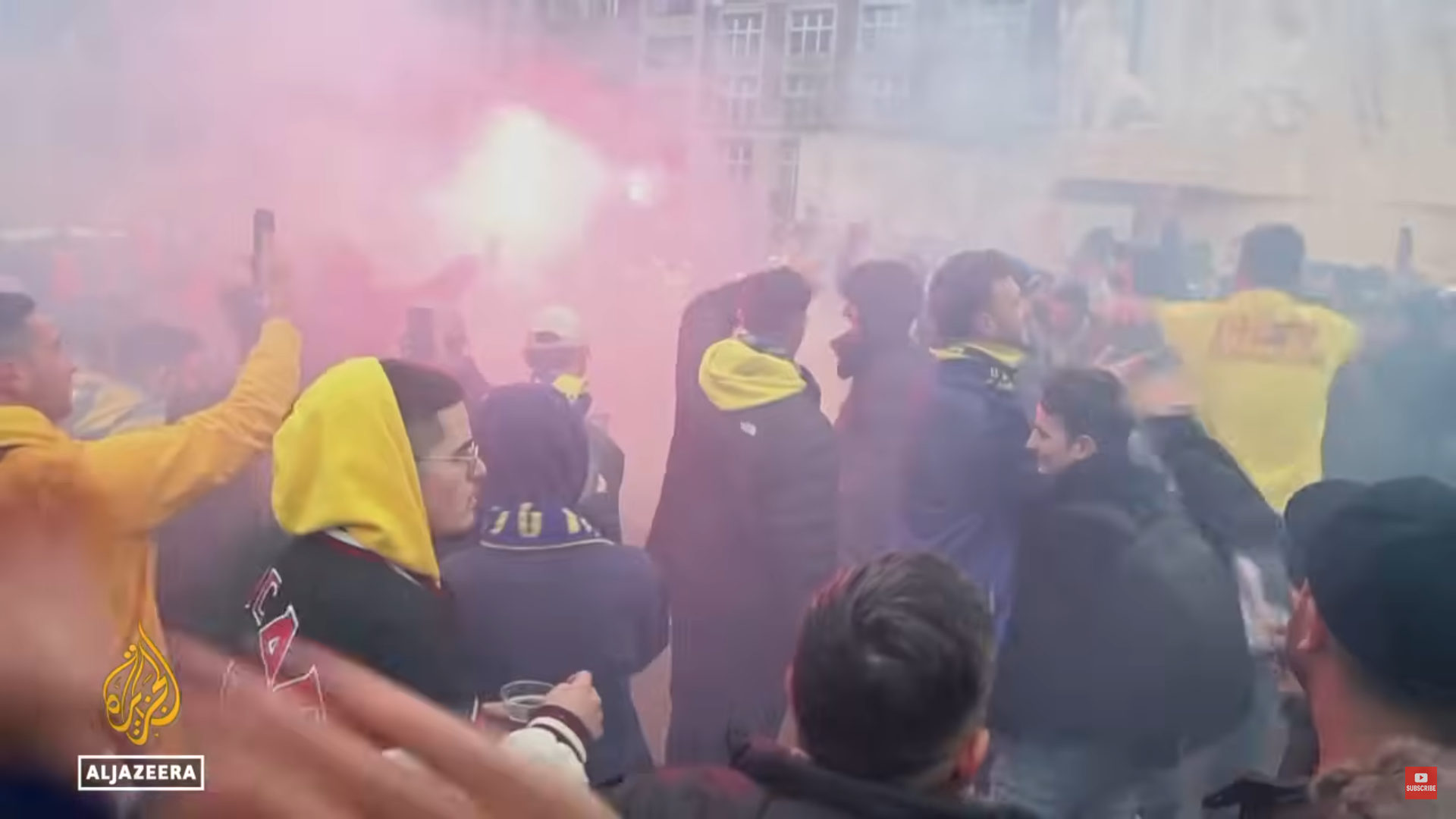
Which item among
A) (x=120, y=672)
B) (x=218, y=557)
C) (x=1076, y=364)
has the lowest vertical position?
(x=120, y=672)

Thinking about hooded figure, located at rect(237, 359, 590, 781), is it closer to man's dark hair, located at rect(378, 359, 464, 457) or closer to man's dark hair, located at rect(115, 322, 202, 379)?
man's dark hair, located at rect(378, 359, 464, 457)

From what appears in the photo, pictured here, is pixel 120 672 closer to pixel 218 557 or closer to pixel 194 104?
pixel 218 557

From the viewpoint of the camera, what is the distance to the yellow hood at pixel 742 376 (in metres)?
1.86

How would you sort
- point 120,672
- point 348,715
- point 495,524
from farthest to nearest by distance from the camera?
point 495,524, point 120,672, point 348,715

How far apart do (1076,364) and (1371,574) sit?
1.71ft

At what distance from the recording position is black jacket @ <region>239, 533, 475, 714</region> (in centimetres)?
166

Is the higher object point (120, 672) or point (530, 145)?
point (530, 145)

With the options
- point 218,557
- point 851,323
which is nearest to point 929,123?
point 851,323

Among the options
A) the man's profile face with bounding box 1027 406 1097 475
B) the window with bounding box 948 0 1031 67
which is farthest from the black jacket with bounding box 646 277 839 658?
the window with bounding box 948 0 1031 67

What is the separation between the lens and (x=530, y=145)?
1796 mm

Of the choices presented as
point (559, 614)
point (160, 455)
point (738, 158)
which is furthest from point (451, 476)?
point (738, 158)

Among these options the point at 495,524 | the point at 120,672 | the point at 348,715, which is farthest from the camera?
the point at 495,524

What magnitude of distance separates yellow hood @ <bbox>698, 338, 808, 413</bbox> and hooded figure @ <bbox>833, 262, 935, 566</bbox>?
0.31 feet

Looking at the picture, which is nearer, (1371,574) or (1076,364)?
(1371,574)
